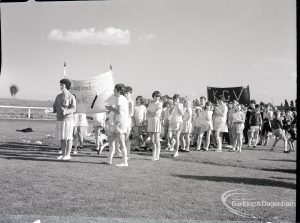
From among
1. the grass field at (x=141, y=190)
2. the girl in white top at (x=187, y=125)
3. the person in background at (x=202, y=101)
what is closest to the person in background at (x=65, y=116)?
the grass field at (x=141, y=190)

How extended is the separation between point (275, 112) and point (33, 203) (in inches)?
406

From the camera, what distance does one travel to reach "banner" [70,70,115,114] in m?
10.9

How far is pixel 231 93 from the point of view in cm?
1580

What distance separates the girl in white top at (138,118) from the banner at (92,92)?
4.91 ft

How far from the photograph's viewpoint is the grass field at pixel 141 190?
16.7 feet

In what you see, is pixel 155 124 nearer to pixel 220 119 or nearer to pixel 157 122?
pixel 157 122

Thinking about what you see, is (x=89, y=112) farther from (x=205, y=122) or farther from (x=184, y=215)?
(x=184, y=215)

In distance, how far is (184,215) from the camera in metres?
5.11

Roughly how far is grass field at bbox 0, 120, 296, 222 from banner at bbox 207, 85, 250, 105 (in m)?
5.94

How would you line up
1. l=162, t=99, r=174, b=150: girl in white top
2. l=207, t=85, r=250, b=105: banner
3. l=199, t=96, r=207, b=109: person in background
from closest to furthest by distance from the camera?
l=162, t=99, r=174, b=150: girl in white top, l=199, t=96, r=207, b=109: person in background, l=207, t=85, r=250, b=105: banner

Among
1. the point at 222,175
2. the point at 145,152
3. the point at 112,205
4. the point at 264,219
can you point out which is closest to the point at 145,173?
the point at 222,175

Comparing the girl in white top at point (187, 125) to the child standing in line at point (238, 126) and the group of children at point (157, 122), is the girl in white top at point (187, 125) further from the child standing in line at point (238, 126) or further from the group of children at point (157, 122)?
the child standing in line at point (238, 126)

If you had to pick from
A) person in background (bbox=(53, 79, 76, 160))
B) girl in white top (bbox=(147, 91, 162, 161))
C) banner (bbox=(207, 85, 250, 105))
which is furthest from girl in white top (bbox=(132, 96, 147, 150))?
banner (bbox=(207, 85, 250, 105))

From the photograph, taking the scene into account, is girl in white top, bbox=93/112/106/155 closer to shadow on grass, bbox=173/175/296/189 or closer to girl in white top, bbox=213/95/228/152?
girl in white top, bbox=213/95/228/152
